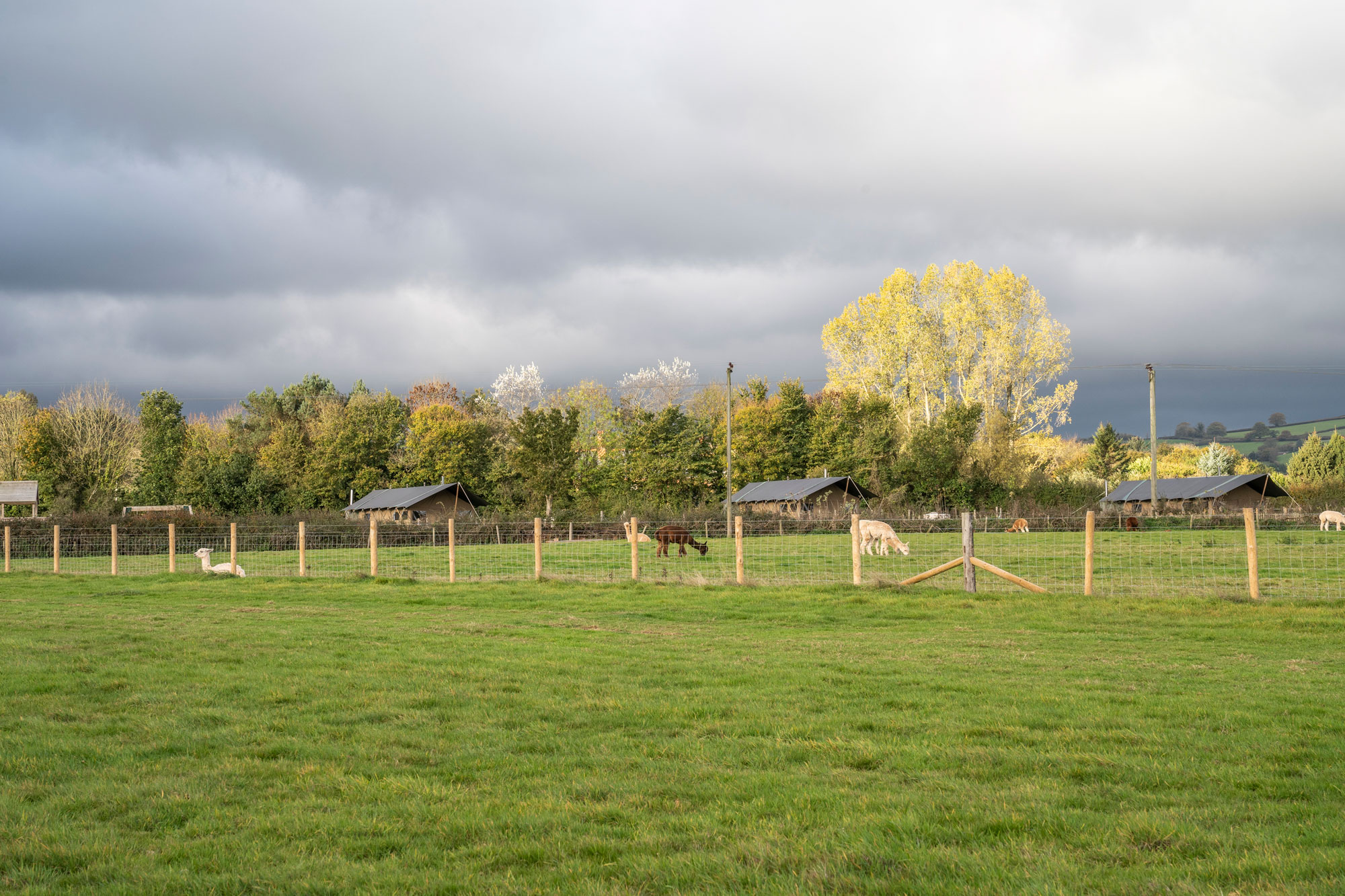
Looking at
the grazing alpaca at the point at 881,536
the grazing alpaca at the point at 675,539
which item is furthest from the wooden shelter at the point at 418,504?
the grazing alpaca at the point at 881,536

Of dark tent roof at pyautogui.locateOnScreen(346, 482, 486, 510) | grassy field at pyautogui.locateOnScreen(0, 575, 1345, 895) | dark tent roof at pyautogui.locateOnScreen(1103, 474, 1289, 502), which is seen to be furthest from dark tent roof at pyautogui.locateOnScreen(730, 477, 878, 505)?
grassy field at pyautogui.locateOnScreen(0, 575, 1345, 895)

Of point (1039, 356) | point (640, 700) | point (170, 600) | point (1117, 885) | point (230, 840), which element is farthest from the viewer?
point (1039, 356)

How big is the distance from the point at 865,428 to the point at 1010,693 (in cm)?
5046

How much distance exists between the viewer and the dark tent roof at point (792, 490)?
55062mm

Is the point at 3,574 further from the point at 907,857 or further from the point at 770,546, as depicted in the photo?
the point at 907,857

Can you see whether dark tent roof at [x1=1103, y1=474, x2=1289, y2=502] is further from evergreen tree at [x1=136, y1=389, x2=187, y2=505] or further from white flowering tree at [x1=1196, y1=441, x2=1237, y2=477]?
evergreen tree at [x1=136, y1=389, x2=187, y2=505]

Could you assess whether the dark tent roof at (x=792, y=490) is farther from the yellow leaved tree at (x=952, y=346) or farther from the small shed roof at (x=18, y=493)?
the small shed roof at (x=18, y=493)

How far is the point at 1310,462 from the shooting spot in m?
72.2

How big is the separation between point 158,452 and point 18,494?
41.3 ft

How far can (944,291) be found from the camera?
55.7m

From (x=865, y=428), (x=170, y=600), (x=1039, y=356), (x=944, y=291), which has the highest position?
(x=944, y=291)

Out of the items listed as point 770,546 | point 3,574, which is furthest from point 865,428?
point 3,574

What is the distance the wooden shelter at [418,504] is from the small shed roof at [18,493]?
59.8ft

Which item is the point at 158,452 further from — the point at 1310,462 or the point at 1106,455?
the point at 1310,462
